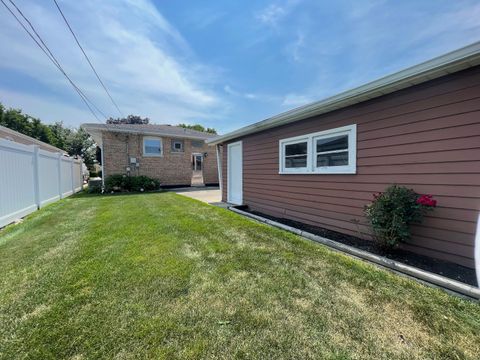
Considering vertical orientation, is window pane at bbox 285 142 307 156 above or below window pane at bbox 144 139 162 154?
below

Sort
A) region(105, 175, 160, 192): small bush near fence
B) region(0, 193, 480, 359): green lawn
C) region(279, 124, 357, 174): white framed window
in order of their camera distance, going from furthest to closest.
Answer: region(105, 175, 160, 192): small bush near fence, region(279, 124, 357, 174): white framed window, region(0, 193, 480, 359): green lawn

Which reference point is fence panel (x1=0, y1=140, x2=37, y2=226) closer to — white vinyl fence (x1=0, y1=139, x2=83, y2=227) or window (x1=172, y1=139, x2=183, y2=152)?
white vinyl fence (x1=0, y1=139, x2=83, y2=227)

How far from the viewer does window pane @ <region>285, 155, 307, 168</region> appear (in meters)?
5.30

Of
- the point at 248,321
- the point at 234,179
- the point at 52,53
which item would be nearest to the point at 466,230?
the point at 248,321

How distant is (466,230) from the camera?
278cm

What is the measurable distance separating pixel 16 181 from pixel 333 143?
7050mm

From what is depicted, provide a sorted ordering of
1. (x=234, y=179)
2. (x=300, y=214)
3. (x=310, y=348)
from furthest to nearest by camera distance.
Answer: (x=234, y=179)
(x=300, y=214)
(x=310, y=348)

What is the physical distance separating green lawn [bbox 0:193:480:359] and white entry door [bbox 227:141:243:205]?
4.55m

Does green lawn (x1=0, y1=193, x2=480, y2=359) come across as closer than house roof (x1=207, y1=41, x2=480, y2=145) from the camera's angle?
Yes

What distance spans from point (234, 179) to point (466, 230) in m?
6.60

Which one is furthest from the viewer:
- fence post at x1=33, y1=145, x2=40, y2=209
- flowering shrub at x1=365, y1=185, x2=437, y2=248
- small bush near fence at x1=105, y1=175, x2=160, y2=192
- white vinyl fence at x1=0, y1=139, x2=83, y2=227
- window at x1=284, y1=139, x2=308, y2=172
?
small bush near fence at x1=105, y1=175, x2=160, y2=192

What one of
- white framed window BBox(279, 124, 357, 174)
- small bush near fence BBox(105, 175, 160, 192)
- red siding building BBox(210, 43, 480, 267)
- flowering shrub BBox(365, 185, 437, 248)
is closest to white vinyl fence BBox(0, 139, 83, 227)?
small bush near fence BBox(105, 175, 160, 192)

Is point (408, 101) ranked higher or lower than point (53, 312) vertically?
higher

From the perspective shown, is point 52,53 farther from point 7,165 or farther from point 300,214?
point 300,214
